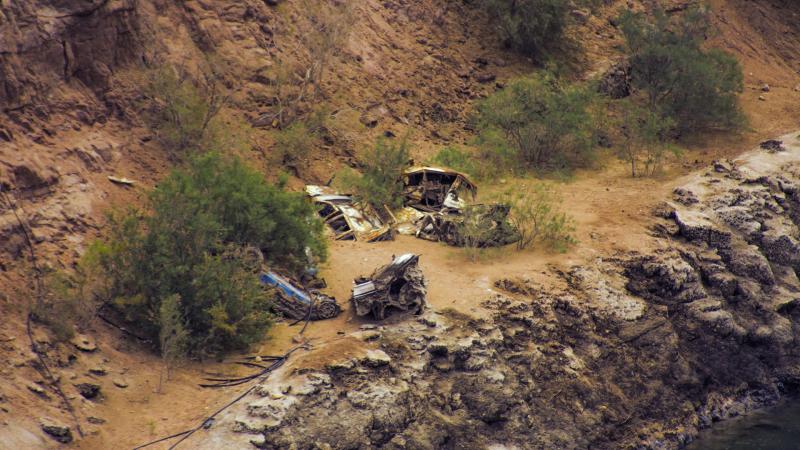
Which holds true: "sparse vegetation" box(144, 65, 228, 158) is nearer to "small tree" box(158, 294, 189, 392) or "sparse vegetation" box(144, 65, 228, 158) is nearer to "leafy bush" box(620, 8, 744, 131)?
"small tree" box(158, 294, 189, 392)

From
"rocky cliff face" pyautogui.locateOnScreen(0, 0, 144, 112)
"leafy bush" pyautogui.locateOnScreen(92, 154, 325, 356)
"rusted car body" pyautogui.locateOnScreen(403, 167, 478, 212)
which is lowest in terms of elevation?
"rusted car body" pyautogui.locateOnScreen(403, 167, 478, 212)

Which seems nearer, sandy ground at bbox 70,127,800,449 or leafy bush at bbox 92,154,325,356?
sandy ground at bbox 70,127,800,449

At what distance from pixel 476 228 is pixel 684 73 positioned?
1062cm

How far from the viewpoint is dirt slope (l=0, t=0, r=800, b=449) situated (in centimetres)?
1270

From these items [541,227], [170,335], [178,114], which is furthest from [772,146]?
[170,335]

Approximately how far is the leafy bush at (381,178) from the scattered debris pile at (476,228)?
120 cm

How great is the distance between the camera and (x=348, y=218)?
18.7 metres

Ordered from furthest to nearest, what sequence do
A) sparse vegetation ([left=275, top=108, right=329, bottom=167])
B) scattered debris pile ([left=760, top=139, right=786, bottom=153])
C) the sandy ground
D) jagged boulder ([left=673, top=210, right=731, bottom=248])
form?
scattered debris pile ([left=760, top=139, right=786, bottom=153]) → sparse vegetation ([left=275, top=108, right=329, bottom=167]) → jagged boulder ([left=673, top=210, right=731, bottom=248]) → the sandy ground

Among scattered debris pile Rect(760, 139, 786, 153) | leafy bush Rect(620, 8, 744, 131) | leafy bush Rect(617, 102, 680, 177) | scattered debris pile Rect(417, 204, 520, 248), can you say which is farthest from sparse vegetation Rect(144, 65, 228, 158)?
scattered debris pile Rect(760, 139, 786, 153)

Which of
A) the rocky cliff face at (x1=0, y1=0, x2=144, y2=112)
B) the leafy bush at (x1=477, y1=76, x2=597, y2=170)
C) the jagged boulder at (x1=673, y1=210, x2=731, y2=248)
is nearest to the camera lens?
the rocky cliff face at (x1=0, y1=0, x2=144, y2=112)

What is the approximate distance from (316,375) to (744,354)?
9.18 meters

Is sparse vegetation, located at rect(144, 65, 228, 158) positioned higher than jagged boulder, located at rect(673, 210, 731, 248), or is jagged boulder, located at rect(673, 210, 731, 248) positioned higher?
sparse vegetation, located at rect(144, 65, 228, 158)

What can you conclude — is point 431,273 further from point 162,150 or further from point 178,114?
point 178,114

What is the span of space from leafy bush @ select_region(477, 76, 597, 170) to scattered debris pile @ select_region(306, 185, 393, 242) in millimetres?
4461
